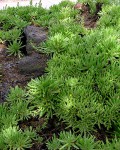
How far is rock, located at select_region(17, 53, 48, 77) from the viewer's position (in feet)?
16.8

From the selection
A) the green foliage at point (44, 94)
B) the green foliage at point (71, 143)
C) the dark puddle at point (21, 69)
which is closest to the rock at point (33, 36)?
the dark puddle at point (21, 69)

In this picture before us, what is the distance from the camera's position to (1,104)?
4.23 m

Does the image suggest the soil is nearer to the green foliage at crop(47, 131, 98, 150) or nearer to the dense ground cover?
the dense ground cover

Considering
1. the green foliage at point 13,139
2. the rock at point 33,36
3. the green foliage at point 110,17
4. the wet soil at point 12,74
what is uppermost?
the green foliage at point 110,17

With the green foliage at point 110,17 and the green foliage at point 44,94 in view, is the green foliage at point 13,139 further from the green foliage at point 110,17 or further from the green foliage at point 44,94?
the green foliage at point 110,17

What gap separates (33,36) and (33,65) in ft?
2.80

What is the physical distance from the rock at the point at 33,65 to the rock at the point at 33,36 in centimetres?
31

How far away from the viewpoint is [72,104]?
3.68 meters

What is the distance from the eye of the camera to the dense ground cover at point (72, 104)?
137 inches

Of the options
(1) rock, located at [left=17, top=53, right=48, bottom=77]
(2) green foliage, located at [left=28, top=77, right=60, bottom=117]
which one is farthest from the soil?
(2) green foliage, located at [left=28, top=77, right=60, bottom=117]

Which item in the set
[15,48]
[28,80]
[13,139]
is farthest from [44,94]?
[15,48]

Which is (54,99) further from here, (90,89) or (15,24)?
(15,24)

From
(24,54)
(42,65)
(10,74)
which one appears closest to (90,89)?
(42,65)

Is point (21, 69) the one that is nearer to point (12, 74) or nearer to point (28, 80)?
point (12, 74)
